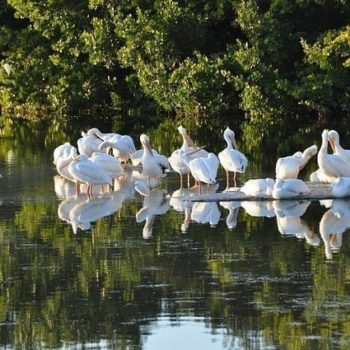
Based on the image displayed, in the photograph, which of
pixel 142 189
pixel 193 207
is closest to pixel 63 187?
pixel 142 189

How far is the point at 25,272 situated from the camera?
12344 mm

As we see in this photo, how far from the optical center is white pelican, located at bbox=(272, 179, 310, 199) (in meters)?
16.3

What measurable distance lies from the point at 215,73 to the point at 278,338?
2622 centimetres

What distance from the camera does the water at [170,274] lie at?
987cm

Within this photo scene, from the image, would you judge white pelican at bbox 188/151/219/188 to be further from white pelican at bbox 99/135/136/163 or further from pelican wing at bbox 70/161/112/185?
white pelican at bbox 99/135/136/163

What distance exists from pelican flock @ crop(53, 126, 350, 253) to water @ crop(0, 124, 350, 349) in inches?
2.3

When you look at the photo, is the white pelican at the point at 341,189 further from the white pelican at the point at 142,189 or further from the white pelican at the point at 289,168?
the white pelican at the point at 142,189

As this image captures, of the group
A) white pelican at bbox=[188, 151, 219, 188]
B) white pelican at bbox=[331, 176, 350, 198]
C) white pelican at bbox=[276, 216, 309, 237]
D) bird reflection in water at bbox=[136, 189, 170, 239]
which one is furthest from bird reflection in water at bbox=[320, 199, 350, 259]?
white pelican at bbox=[188, 151, 219, 188]

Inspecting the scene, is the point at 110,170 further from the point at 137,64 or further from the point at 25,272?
the point at 137,64

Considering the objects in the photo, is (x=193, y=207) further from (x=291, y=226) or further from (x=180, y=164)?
(x=180, y=164)

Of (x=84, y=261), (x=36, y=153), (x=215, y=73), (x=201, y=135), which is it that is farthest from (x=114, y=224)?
(x=215, y=73)

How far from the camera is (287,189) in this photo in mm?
16281

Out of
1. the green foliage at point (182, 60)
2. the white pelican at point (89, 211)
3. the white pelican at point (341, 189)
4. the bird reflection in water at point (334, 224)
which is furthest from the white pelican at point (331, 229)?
the green foliage at point (182, 60)

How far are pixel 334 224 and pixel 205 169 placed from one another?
3.66 m
